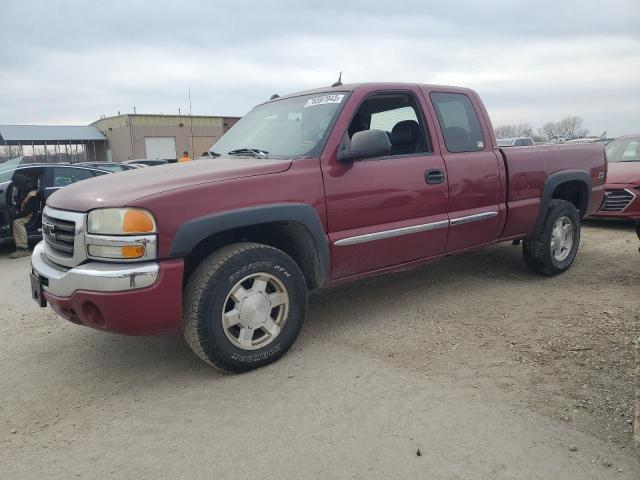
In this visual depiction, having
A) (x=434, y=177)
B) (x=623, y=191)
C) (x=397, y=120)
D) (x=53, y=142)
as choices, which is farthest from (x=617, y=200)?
(x=53, y=142)

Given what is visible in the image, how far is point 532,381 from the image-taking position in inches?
119

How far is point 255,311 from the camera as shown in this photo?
3246 millimetres

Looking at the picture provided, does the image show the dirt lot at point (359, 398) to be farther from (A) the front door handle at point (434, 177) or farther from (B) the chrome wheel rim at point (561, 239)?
(A) the front door handle at point (434, 177)

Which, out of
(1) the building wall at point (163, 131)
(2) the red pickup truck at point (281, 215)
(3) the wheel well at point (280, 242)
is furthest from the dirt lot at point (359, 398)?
(1) the building wall at point (163, 131)

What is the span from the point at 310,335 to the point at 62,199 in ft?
6.54

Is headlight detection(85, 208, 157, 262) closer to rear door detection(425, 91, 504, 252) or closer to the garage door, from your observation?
rear door detection(425, 91, 504, 252)

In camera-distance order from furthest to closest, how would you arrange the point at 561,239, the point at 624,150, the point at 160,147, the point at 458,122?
the point at 160,147
the point at 624,150
the point at 561,239
the point at 458,122

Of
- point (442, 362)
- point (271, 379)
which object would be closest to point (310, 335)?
point (271, 379)

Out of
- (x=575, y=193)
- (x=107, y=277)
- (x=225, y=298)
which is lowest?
(x=225, y=298)

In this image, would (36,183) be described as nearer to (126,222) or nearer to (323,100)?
(323,100)

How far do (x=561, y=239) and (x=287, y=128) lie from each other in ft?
→ 10.6

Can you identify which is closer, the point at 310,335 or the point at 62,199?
the point at 62,199

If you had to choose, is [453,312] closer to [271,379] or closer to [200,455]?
[271,379]

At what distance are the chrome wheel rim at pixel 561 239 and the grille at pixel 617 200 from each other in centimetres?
315
